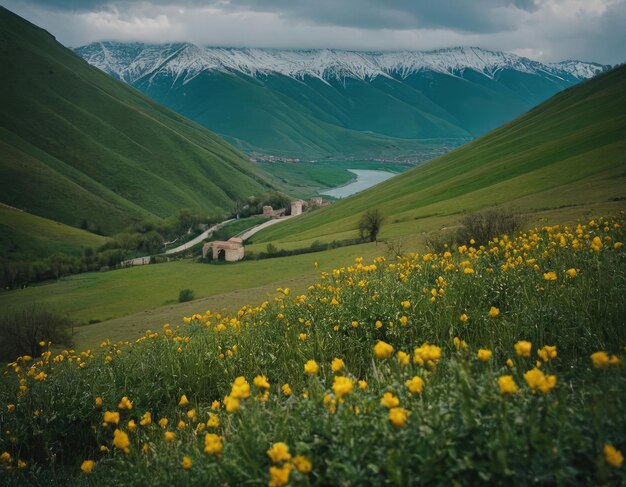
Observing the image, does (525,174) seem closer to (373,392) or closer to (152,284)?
(152,284)

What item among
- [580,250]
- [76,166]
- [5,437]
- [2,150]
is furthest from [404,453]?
[76,166]

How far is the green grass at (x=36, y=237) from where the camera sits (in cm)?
9844

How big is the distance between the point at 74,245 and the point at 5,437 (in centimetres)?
11426

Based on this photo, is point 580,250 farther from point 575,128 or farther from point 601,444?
point 575,128

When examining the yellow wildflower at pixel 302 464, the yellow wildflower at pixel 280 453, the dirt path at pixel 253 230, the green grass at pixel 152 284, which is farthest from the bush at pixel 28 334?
the dirt path at pixel 253 230

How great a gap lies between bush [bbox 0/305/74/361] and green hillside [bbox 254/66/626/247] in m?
36.8

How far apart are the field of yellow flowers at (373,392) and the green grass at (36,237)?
352ft

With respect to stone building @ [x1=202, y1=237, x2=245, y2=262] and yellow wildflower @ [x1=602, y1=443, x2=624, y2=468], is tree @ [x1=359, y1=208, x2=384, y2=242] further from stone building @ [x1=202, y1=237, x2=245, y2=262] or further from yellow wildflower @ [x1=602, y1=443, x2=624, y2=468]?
yellow wildflower @ [x1=602, y1=443, x2=624, y2=468]

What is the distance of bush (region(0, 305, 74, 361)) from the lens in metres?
26.9

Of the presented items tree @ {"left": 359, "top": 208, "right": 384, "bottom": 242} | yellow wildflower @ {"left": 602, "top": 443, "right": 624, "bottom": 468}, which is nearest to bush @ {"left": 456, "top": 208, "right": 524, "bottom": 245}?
yellow wildflower @ {"left": 602, "top": 443, "right": 624, "bottom": 468}

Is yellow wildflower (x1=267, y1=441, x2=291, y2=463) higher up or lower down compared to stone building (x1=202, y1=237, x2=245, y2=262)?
lower down

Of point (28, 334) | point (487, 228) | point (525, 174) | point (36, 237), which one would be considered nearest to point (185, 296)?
point (28, 334)

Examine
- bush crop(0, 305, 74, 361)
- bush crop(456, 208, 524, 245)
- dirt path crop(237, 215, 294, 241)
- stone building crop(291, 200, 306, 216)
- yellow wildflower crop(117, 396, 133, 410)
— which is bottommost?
bush crop(0, 305, 74, 361)

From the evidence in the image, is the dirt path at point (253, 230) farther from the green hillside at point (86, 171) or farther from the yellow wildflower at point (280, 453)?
the yellow wildflower at point (280, 453)
